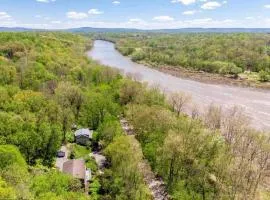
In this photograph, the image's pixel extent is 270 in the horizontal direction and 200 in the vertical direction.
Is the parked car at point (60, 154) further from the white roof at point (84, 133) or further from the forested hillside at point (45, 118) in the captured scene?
the white roof at point (84, 133)

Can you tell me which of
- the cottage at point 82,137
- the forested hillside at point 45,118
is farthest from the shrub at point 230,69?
the cottage at point 82,137

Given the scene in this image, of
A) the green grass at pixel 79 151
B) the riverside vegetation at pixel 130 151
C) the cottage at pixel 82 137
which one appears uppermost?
the riverside vegetation at pixel 130 151

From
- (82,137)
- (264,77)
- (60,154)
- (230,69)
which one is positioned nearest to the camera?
(60,154)

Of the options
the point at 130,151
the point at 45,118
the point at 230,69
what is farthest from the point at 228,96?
the point at 130,151

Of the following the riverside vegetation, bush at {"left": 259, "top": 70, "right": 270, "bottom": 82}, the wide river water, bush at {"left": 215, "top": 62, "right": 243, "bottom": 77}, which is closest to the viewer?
the riverside vegetation

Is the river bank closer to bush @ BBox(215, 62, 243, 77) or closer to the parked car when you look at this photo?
bush @ BBox(215, 62, 243, 77)

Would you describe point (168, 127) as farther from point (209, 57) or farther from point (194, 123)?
point (209, 57)

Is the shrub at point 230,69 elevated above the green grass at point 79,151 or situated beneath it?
elevated above

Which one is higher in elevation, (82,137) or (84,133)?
(84,133)

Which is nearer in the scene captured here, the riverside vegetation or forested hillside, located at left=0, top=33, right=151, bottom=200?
forested hillside, located at left=0, top=33, right=151, bottom=200

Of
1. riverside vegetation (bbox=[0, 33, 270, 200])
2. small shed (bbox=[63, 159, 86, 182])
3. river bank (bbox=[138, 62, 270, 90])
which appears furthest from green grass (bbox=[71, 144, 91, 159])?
river bank (bbox=[138, 62, 270, 90])

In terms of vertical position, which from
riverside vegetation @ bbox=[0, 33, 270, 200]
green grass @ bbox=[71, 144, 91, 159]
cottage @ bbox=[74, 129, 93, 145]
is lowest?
green grass @ bbox=[71, 144, 91, 159]

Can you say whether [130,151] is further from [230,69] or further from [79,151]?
[230,69]
